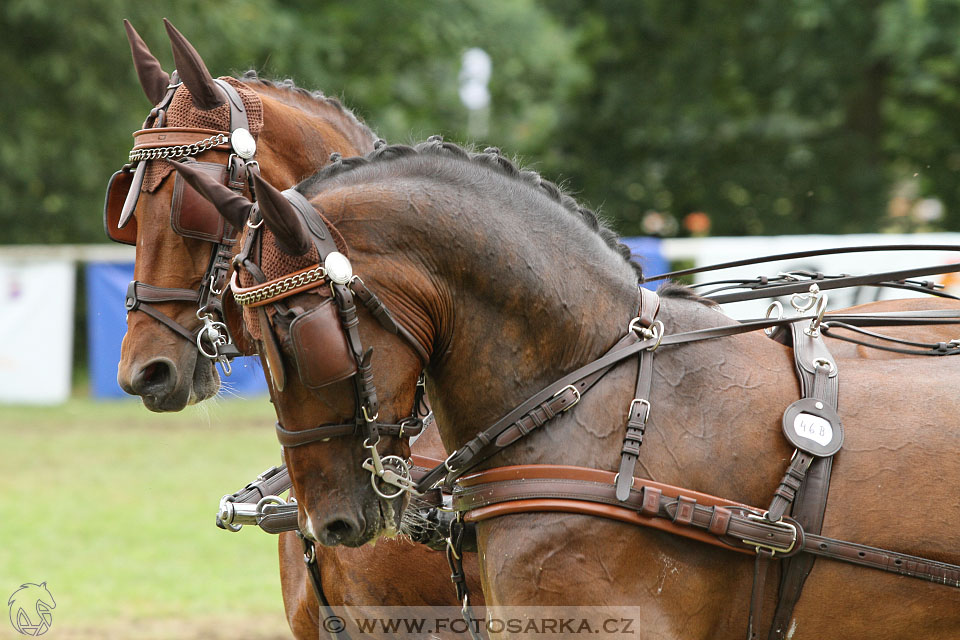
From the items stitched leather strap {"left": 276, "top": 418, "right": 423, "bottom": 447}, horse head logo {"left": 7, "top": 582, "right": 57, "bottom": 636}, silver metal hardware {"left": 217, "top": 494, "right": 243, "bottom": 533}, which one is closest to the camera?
stitched leather strap {"left": 276, "top": 418, "right": 423, "bottom": 447}

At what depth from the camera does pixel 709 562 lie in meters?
2.22

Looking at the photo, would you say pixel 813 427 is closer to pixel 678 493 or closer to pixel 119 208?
pixel 678 493

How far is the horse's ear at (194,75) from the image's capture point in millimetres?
2969

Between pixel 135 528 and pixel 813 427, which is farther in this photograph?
pixel 135 528

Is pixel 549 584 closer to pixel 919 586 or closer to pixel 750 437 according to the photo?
pixel 750 437

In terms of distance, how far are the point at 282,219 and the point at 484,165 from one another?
1.80 ft

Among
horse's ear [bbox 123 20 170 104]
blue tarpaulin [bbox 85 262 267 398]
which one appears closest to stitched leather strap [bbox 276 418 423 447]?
horse's ear [bbox 123 20 170 104]

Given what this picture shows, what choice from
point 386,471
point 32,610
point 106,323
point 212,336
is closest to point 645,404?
point 386,471

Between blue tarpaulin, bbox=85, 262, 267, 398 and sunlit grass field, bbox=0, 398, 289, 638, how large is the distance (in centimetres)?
83

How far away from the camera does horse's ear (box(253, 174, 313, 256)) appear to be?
6.68ft

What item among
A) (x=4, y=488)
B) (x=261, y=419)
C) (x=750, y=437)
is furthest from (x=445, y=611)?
(x=261, y=419)

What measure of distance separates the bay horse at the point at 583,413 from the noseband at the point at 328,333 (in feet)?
0.09

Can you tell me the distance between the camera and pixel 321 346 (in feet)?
6.70

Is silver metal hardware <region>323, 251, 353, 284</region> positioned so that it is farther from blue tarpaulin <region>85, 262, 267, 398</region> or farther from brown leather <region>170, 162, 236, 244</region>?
blue tarpaulin <region>85, 262, 267, 398</region>
